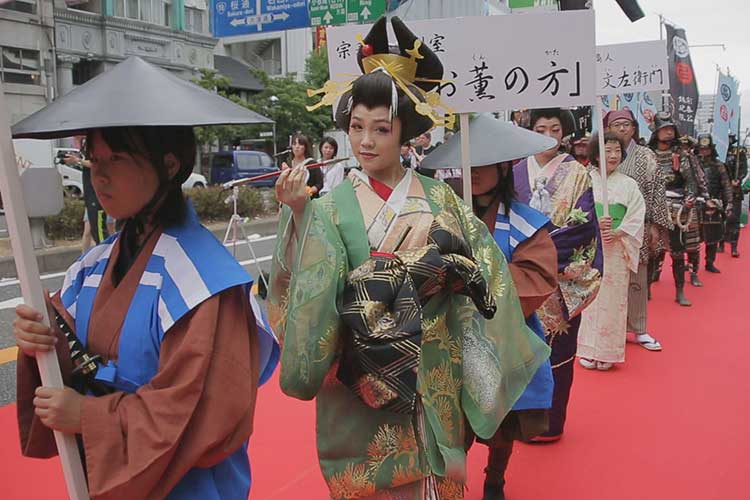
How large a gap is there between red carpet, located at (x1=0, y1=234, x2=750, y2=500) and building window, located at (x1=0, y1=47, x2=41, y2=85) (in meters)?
15.8

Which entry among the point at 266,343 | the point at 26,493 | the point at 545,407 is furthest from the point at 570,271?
the point at 26,493

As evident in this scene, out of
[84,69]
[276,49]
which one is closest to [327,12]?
[84,69]

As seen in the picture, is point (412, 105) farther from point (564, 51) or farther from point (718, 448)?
point (718, 448)

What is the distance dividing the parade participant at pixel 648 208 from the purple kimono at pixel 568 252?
6.52ft

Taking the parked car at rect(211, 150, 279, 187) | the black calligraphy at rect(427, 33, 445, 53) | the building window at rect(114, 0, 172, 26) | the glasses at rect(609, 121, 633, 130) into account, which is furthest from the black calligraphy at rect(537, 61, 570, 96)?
the building window at rect(114, 0, 172, 26)

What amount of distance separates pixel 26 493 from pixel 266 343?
2.07 metres

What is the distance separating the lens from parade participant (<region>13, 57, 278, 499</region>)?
137 centimetres

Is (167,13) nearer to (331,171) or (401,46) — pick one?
(331,171)

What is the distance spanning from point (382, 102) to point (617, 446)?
253 cm

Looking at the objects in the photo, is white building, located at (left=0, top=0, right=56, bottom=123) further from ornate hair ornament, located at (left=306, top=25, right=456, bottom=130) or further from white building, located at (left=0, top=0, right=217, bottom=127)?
ornate hair ornament, located at (left=306, top=25, right=456, bottom=130)

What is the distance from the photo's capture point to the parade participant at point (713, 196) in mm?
8367

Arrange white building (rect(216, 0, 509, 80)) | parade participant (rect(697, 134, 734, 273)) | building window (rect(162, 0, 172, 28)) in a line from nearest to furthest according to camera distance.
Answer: parade participant (rect(697, 134, 734, 273)), building window (rect(162, 0, 172, 28)), white building (rect(216, 0, 509, 80))

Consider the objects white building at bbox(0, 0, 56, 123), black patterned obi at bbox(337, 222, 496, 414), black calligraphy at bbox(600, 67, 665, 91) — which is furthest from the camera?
white building at bbox(0, 0, 56, 123)

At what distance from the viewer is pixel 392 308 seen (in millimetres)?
1806
